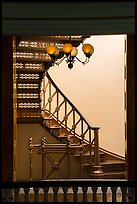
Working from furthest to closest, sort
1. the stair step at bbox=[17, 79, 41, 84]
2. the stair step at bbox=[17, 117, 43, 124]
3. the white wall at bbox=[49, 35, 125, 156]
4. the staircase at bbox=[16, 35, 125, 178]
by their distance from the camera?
the white wall at bbox=[49, 35, 125, 156] < the stair step at bbox=[17, 117, 43, 124] < the stair step at bbox=[17, 79, 41, 84] < the staircase at bbox=[16, 35, 125, 178]

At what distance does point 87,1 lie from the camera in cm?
411

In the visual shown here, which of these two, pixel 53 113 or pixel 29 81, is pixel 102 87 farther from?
pixel 29 81

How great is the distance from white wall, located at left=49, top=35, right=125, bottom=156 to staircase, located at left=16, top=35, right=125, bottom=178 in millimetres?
396

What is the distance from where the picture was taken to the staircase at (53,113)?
1075 centimetres

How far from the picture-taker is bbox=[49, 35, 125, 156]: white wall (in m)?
12.2

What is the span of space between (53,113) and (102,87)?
1432 millimetres

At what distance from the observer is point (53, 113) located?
1197 centimetres

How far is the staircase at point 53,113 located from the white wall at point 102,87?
15.6 inches
